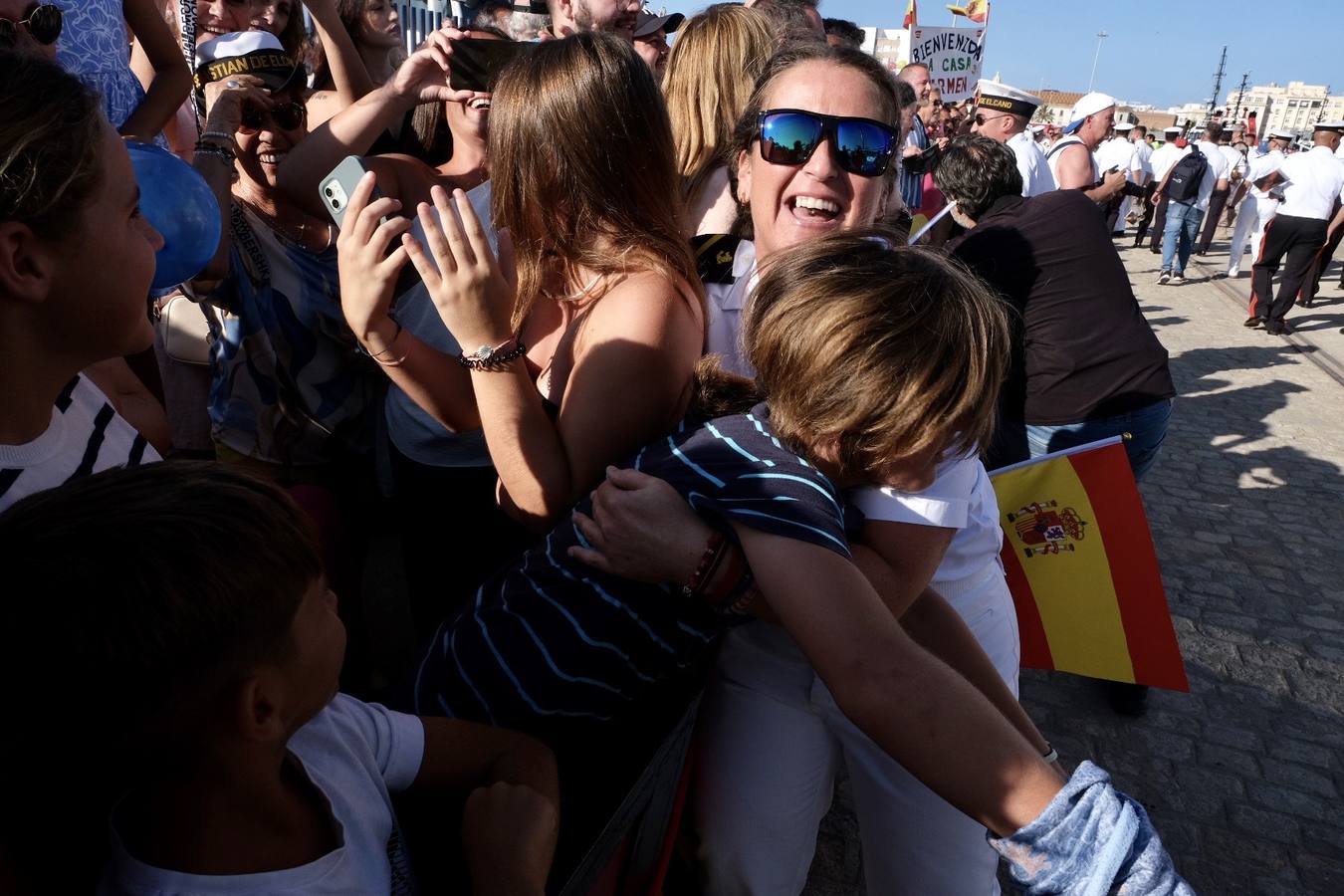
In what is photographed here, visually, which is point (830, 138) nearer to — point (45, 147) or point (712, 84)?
point (712, 84)

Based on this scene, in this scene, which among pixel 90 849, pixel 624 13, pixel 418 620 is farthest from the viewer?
pixel 624 13

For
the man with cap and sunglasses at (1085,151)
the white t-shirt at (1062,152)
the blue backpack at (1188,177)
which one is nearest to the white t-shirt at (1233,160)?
the blue backpack at (1188,177)

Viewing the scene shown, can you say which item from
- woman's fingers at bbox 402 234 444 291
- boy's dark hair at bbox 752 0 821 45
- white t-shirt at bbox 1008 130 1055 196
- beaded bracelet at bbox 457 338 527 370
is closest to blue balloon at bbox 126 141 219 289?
woman's fingers at bbox 402 234 444 291

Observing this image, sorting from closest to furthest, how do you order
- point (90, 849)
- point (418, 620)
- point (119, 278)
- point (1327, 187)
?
point (90, 849) < point (119, 278) < point (418, 620) < point (1327, 187)

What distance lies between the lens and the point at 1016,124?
6492 mm

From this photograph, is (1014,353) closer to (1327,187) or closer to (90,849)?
(90,849)

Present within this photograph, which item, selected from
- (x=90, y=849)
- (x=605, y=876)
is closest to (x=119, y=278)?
(x=90, y=849)

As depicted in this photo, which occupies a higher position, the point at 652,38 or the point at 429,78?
the point at 652,38

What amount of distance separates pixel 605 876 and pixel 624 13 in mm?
3297

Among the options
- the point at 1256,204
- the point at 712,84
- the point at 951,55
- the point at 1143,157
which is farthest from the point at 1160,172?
the point at 712,84

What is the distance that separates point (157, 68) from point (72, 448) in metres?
2.00

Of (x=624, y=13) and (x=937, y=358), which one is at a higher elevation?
(x=624, y=13)

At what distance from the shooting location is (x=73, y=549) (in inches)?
29.9

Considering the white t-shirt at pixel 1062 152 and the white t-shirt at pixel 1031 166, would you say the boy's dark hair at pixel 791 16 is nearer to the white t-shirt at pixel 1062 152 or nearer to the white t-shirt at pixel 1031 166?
the white t-shirt at pixel 1031 166
